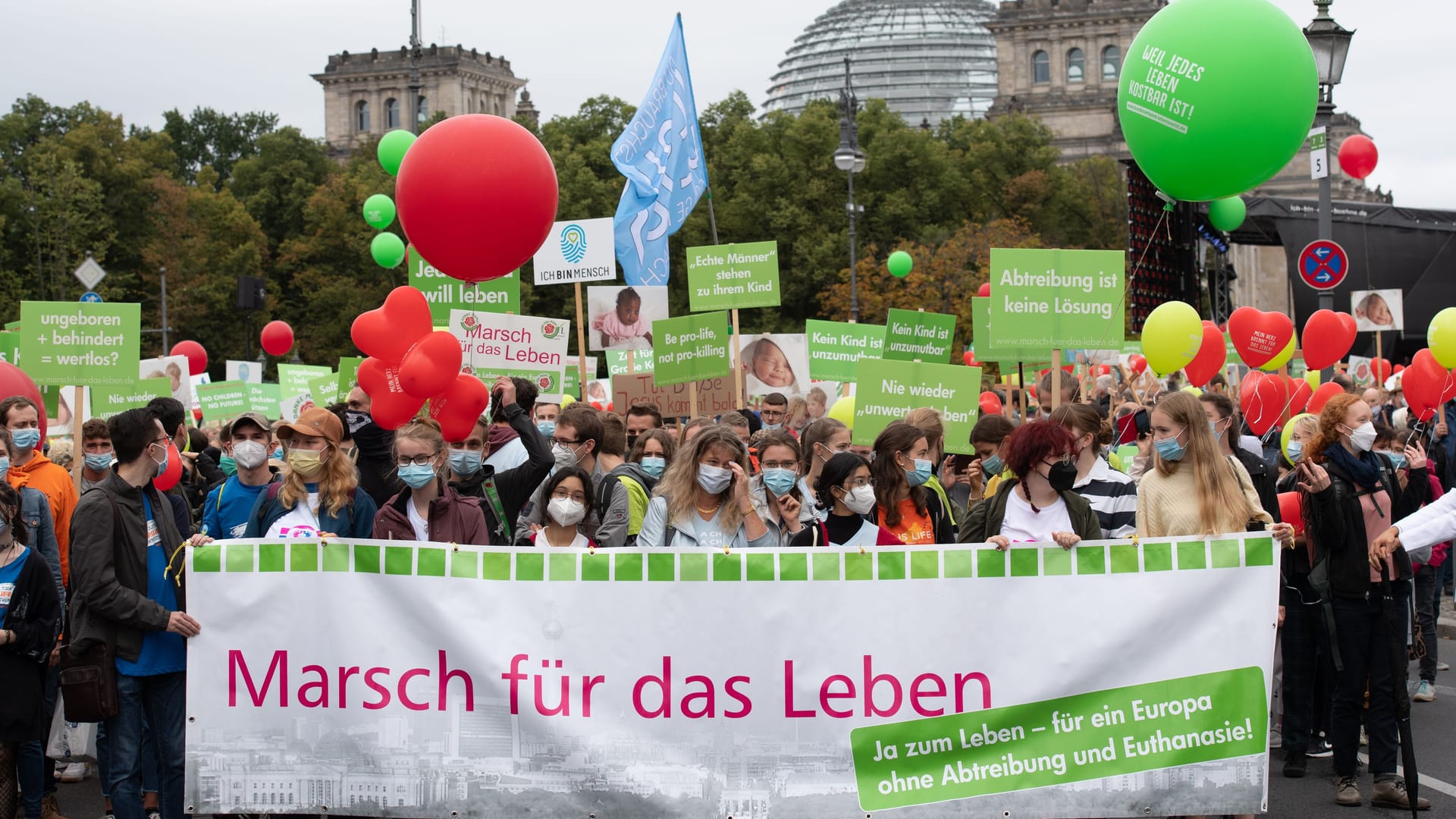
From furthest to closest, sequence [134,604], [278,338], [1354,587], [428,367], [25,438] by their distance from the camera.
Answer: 1. [278,338]
2. [25,438]
3. [1354,587]
4. [428,367]
5. [134,604]

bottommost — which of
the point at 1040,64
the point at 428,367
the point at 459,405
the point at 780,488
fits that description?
the point at 780,488

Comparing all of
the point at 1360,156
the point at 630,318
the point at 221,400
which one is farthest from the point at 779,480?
the point at 1360,156

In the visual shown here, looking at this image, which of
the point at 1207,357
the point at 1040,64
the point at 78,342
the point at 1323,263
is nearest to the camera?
the point at 78,342

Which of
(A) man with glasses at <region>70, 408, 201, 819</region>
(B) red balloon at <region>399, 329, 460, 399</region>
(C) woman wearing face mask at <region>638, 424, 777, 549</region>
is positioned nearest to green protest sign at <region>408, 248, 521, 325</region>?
(B) red balloon at <region>399, 329, 460, 399</region>

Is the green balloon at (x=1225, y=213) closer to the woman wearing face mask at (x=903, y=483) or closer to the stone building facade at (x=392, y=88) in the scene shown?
the woman wearing face mask at (x=903, y=483)

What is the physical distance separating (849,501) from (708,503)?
680mm

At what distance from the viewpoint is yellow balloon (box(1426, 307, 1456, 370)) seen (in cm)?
1312

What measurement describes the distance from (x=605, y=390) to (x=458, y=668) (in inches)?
671

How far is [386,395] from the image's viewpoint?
23.3 feet

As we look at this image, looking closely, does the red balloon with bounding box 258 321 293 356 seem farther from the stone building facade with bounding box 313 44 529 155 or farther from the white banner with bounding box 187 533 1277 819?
the stone building facade with bounding box 313 44 529 155

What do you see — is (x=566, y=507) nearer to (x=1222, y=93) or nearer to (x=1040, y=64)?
(x=1222, y=93)

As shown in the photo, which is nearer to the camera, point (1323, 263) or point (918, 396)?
point (918, 396)

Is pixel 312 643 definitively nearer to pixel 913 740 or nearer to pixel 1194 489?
pixel 913 740

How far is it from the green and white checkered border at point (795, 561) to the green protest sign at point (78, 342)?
5855 mm
